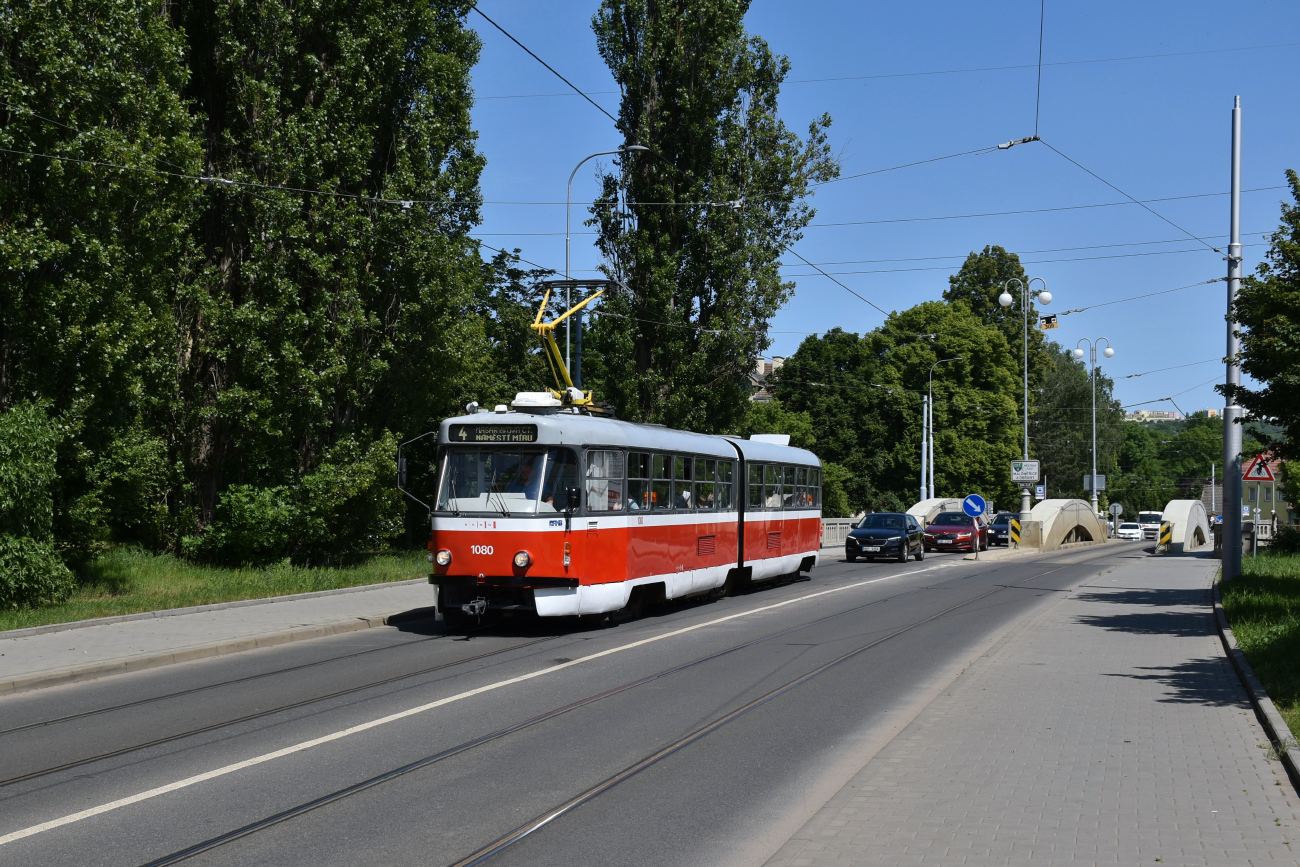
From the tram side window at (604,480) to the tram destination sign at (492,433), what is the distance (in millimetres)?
934

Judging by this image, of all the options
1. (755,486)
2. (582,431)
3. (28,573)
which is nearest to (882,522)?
(755,486)

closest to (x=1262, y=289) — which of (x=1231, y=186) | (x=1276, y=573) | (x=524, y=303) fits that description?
(x=1231, y=186)

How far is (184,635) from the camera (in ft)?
45.3

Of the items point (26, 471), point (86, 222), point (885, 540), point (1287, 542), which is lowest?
point (885, 540)

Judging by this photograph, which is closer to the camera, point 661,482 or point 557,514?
point 557,514

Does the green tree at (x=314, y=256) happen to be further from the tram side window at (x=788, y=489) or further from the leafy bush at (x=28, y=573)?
the tram side window at (x=788, y=489)

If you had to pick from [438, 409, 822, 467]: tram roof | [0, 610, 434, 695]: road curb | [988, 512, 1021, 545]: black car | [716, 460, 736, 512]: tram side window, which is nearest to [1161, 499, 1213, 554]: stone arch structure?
[988, 512, 1021, 545]: black car

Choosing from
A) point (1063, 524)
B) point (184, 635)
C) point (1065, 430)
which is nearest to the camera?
point (184, 635)

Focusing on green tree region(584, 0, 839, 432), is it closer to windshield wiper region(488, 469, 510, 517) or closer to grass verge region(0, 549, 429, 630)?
grass verge region(0, 549, 429, 630)

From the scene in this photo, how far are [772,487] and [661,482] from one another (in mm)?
6052

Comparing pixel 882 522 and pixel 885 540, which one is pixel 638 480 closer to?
pixel 885 540

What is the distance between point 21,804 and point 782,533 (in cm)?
1839

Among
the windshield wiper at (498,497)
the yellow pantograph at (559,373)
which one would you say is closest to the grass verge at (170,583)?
the yellow pantograph at (559,373)

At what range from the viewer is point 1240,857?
5488 mm
